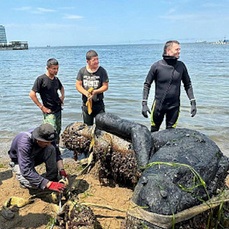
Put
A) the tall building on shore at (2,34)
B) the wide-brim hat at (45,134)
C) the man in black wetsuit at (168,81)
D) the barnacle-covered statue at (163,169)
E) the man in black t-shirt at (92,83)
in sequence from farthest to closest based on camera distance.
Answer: the tall building on shore at (2,34)
the man in black t-shirt at (92,83)
the man in black wetsuit at (168,81)
the wide-brim hat at (45,134)
the barnacle-covered statue at (163,169)

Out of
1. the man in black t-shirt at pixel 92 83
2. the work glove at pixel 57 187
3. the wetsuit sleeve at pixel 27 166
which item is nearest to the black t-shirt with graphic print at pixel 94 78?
the man in black t-shirt at pixel 92 83

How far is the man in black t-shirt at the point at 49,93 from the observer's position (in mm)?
4898

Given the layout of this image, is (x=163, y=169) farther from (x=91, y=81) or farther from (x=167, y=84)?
(x=91, y=81)

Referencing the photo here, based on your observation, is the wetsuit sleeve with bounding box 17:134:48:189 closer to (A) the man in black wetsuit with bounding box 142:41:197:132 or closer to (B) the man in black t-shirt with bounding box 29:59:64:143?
(B) the man in black t-shirt with bounding box 29:59:64:143

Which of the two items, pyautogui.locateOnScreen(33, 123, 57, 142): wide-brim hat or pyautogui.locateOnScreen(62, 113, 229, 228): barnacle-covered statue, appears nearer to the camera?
pyautogui.locateOnScreen(62, 113, 229, 228): barnacle-covered statue

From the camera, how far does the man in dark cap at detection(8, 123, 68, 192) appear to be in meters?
3.37

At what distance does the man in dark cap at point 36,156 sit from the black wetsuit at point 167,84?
2.05m

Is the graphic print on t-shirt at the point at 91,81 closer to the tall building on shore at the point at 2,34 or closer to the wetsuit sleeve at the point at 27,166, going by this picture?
the wetsuit sleeve at the point at 27,166

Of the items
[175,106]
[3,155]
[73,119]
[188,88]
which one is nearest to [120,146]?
[175,106]

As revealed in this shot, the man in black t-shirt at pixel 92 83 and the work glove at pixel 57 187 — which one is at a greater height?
the man in black t-shirt at pixel 92 83

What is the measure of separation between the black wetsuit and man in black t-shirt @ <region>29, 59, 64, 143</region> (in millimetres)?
1840

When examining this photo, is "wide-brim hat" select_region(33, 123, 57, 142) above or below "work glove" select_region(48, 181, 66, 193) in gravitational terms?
above

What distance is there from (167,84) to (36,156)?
101 inches

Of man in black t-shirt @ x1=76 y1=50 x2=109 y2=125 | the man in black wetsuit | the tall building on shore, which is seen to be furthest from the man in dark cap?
the tall building on shore
